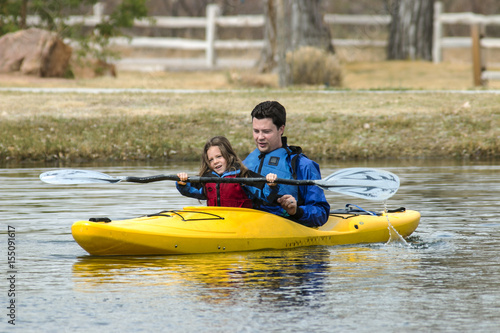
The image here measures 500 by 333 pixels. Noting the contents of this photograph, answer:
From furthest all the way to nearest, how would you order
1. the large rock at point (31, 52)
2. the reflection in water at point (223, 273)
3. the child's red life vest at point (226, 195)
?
1. the large rock at point (31, 52)
2. the child's red life vest at point (226, 195)
3. the reflection in water at point (223, 273)

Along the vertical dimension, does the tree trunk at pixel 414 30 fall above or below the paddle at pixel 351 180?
above

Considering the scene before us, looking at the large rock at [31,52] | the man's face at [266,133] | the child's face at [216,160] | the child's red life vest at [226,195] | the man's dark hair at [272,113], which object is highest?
the large rock at [31,52]

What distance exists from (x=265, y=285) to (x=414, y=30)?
1019 inches

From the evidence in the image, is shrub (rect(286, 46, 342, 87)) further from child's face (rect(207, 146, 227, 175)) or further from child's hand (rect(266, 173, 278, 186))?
child's hand (rect(266, 173, 278, 186))

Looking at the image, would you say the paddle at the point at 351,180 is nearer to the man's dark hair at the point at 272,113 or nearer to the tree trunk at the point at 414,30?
the man's dark hair at the point at 272,113

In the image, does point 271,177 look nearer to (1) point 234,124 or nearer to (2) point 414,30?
(1) point 234,124

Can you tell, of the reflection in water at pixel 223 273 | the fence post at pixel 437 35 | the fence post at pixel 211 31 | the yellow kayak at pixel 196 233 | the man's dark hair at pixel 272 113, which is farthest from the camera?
the fence post at pixel 211 31

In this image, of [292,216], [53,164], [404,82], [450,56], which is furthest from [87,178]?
[450,56]

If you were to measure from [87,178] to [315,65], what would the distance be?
52.7ft

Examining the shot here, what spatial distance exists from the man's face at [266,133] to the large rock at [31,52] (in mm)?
17207

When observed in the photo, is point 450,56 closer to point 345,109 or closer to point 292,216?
point 345,109

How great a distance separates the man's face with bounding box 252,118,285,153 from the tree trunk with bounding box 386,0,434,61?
24.0 metres

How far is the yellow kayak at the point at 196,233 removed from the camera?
7660mm

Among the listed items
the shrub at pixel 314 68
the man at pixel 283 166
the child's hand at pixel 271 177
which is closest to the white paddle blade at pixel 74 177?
the man at pixel 283 166
